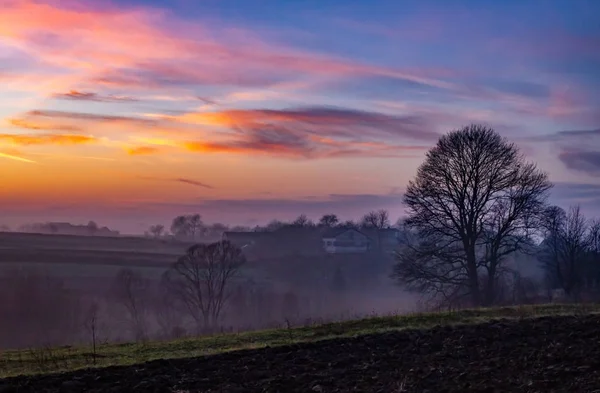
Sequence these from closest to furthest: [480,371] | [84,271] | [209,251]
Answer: [480,371]
[209,251]
[84,271]

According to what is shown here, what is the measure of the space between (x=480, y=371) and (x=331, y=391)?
2.75 m

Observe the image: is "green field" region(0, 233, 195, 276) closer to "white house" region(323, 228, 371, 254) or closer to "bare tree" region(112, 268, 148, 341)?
"bare tree" region(112, 268, 148, 341)

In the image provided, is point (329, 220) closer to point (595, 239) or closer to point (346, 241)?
point (346, 241)

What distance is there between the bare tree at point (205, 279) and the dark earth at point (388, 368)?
47.9 metres

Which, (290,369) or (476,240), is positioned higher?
(476,240)

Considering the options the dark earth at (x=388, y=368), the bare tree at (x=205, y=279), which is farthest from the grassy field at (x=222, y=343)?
the bare tree at (x=205, y=279)

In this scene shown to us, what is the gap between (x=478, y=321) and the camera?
682 inches

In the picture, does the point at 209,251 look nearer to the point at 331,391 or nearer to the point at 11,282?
the point at 11,282

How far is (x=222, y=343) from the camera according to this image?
53.8ft

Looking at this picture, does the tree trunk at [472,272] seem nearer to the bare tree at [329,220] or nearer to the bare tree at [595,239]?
the bare tree at [595,239]

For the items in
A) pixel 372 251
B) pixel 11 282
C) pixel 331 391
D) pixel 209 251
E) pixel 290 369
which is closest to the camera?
pixel 331 391

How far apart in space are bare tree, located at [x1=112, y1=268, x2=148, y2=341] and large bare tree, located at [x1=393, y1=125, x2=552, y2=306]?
31.2 meters

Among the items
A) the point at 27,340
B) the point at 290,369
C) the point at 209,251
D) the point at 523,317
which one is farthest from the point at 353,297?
the point at 290,369

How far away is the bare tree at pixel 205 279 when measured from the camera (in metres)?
63.0
